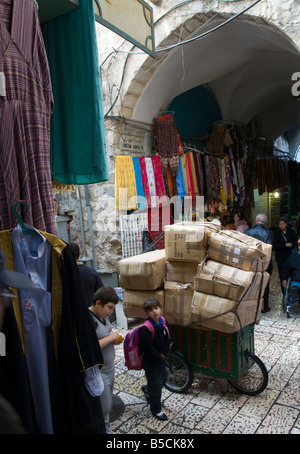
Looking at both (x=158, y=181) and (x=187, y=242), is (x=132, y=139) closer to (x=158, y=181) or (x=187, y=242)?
(x=158, y=181)

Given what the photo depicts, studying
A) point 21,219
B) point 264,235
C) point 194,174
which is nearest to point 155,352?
point 21,219

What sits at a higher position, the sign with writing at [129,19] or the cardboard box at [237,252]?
the sign with writing at [129,19]

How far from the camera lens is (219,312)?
3158 millimetres

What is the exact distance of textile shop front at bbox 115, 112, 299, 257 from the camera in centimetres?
683

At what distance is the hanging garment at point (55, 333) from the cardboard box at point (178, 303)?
1.68 meters

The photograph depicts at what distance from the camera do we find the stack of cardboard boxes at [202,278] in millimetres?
3164

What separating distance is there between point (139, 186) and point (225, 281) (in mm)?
4034

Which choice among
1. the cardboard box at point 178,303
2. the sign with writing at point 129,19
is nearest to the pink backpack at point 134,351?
the cardboard box at point 178,303

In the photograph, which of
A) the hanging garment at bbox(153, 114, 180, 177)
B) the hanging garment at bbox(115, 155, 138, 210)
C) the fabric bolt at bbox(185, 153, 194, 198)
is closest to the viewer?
the hanging garment at bbox(115, 155, 138, 210)

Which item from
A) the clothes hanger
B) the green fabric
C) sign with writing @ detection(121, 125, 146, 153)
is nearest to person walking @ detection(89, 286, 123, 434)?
the green fabric

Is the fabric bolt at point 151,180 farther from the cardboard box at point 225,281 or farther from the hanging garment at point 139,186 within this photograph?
the cardboard box at point 225,281

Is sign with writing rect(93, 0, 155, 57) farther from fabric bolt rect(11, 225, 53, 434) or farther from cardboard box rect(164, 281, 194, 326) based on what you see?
cardboard box rect(164, 281, 194, 326)

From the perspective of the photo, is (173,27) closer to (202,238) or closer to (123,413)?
(202,238)

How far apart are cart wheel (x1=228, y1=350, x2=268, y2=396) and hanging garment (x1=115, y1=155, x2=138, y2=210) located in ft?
12.7
